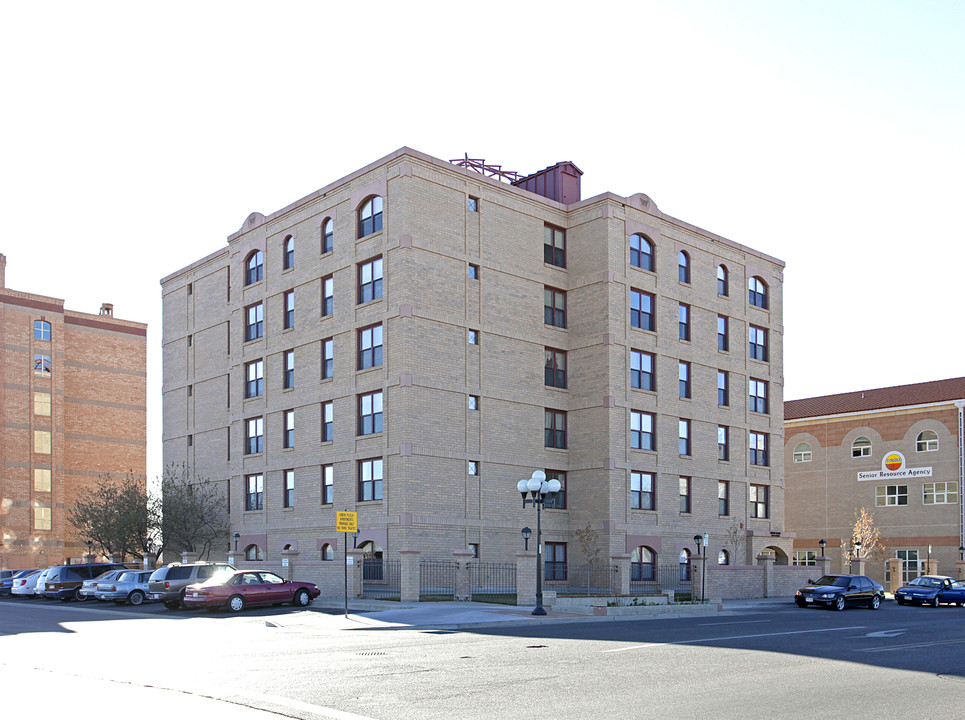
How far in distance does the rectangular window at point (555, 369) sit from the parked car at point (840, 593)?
13001 millimetres

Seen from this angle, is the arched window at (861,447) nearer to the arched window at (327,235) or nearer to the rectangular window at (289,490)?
the rectangular window at (289,490)

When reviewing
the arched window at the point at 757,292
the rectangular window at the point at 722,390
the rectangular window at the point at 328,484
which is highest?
the arched window at the point at 757,292

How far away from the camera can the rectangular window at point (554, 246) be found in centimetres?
4412

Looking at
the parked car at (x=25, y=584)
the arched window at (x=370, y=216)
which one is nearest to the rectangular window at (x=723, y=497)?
the arched window at (x=370, y=216)

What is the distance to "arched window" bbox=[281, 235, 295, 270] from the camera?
44750mm

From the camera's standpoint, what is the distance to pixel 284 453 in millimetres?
43625

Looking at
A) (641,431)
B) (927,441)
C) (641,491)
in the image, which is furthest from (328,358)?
(927,441)

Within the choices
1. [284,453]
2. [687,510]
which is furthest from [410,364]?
[687,510]

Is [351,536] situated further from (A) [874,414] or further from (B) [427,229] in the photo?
(A) [874,414]

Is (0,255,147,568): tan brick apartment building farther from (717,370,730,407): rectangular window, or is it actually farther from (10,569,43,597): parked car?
(717,370,730,407): rectangular window

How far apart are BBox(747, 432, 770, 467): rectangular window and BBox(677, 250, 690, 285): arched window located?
8530 mm

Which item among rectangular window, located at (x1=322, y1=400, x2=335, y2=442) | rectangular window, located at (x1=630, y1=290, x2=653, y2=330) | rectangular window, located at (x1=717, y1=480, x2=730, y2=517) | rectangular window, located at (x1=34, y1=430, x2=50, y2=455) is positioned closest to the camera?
rectangular window, located at (x1=322, y1=400, x2=335, y2=442)

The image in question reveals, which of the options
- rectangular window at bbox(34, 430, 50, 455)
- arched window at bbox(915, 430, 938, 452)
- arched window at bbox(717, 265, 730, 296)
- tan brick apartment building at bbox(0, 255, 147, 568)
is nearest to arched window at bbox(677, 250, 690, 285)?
arched window at bbox(717, 265, 730, 296)

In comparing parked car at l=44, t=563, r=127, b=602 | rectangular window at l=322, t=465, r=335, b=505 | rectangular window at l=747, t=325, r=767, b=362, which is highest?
rectangular window at l=747, t=325, r=767, b=362
